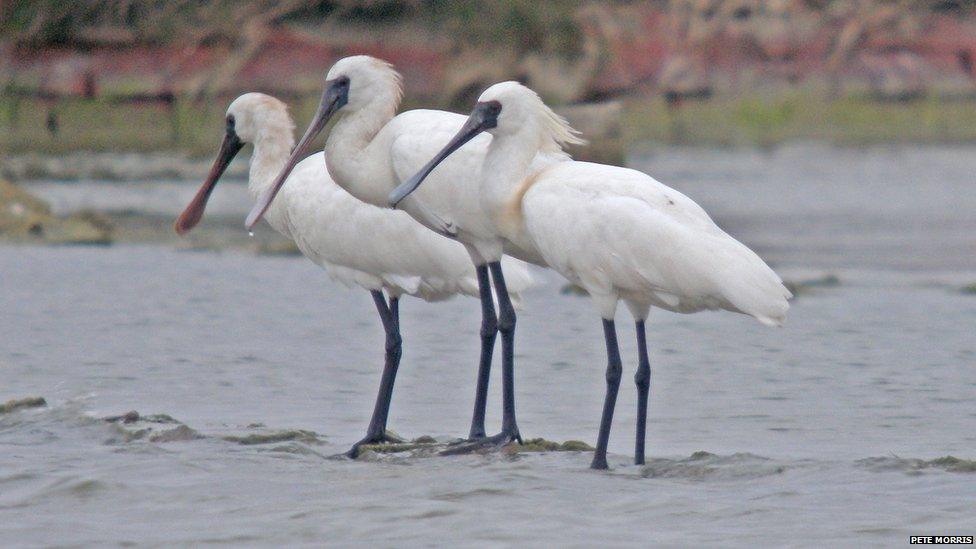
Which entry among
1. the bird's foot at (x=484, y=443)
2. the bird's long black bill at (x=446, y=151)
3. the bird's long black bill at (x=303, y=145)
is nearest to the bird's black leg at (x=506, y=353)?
the bird's foot at (x=484, y=443)

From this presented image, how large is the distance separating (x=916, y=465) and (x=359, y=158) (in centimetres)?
266

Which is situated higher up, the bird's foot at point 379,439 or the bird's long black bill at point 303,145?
the bird's long black bill at point 303,145

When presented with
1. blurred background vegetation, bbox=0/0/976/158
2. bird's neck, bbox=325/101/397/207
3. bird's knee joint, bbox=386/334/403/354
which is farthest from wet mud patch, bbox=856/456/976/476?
blurred background vegetation, bbox=0/0/976/158

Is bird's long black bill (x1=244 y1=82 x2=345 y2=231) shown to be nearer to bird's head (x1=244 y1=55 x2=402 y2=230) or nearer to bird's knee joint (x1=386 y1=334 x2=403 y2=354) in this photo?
bird's head (x1=244 y1=55 x2=402 y2=230)

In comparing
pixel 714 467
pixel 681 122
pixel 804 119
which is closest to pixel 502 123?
pixel 714 467

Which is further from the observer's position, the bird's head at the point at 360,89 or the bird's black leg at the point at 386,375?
the bird's head at the point at 360,89

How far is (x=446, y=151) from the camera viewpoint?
7617 millimetres

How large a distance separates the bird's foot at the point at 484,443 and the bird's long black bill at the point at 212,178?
85.4 inches

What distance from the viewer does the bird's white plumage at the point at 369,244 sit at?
8.30m

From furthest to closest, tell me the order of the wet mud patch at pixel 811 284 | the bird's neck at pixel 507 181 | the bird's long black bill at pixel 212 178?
the wet mud patch at pixel 811 284, the bird's long black bill at pixel 212 178, the bird's neck at pixel 507 181

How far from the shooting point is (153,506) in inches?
261

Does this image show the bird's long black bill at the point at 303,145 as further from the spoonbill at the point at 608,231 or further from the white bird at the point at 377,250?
the spoonbill at the point at 608,231

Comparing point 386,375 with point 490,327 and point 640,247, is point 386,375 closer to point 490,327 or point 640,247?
point 490,327

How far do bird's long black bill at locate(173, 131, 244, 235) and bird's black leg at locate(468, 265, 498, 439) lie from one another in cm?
168
